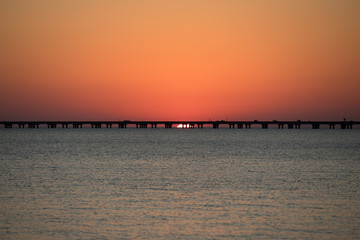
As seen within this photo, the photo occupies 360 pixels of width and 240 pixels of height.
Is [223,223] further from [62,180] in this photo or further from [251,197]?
[62,180]

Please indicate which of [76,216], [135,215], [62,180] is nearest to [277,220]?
[135,215]

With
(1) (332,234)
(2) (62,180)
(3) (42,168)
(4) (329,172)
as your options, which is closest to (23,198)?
(2) (62,180)

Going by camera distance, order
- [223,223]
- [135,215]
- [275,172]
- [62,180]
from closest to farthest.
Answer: [223,223] < [135,215] < [62,180] < [275,172]

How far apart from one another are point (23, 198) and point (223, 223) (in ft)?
41.1

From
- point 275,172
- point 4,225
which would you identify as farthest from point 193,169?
point 4,225

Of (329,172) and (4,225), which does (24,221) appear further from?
(329,172)

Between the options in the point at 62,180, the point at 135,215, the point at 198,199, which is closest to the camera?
the point at 135,215

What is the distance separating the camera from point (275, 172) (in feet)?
153

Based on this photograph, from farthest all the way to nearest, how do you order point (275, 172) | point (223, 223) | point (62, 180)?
1. point (275, 172)
2. point (62, 180)
3. point (223, 223)

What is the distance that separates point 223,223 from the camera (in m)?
22.6

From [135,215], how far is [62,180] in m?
15.7

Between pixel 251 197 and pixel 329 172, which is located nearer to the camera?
pixel 251 197

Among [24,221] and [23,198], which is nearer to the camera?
[24,221]

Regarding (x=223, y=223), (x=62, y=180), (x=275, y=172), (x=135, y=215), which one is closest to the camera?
(x=223, y=223)
